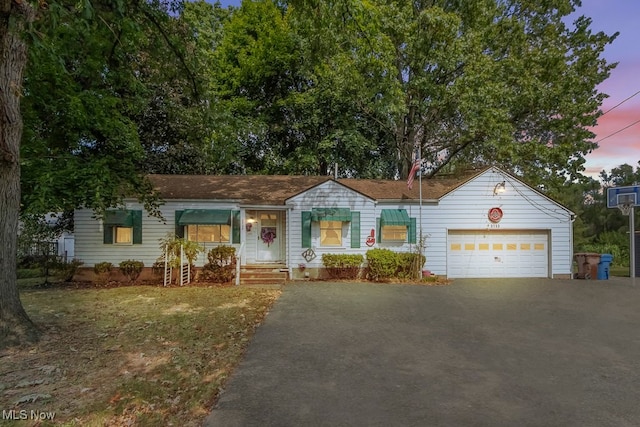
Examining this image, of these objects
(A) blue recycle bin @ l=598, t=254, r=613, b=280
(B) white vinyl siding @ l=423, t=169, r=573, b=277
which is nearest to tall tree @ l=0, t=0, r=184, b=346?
(B) white vinyl siding @ l=423, t=169, r=573, b=277

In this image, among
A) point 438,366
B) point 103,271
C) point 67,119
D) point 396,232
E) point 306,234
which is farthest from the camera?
point 396,232

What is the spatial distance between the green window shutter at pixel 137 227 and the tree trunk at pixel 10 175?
283 inches

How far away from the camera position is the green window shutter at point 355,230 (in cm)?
1309

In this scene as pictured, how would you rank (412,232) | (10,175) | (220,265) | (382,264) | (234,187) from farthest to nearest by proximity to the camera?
(234,187), (412,232), (382,264), (220,265), (10,175)

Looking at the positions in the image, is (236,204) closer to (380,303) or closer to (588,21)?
(380,303)

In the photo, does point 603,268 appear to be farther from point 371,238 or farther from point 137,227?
point 137,227

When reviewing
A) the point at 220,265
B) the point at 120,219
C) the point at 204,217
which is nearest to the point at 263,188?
the point at 204,217

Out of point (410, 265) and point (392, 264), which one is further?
point (410, 265)

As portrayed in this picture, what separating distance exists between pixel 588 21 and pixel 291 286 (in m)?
18.4

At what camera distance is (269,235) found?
550 inches

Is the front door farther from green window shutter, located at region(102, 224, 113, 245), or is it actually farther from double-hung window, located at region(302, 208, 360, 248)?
green window shutter, located at region(102, 224, 113, 245)

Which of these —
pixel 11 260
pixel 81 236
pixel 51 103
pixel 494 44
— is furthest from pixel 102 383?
pixel 494 44

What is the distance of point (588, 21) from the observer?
653 inches

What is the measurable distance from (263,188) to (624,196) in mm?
13380
